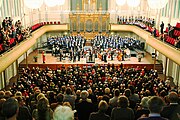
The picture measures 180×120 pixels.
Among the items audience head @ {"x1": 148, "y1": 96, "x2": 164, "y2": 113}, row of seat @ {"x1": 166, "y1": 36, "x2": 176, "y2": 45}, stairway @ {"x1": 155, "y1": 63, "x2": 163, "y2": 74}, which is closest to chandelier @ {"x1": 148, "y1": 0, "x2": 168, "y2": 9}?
row of seat @ {"x1": 166, "y1": 36, "x2": 176, "y2": 45}

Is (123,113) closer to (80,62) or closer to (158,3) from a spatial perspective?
(158,3)

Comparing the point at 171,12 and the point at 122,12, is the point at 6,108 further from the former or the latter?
the point at 122,12

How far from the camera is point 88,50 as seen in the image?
21031 mm

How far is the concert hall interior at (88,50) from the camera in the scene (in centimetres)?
1070

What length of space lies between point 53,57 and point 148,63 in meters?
8.26

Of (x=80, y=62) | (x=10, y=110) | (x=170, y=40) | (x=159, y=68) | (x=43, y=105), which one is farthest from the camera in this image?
(x=80, y=62)

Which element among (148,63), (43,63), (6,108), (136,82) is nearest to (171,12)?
(148,63)

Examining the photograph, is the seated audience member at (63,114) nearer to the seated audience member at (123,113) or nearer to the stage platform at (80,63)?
the seated audience member at (123,113)

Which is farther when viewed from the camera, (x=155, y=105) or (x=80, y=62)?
(x=80, y=62)

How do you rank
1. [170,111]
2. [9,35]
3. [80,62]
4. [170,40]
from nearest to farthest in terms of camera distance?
[170,111], [9,35], [170,40], [80,62]

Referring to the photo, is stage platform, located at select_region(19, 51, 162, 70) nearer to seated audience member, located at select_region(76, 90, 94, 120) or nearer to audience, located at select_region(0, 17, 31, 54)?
audience, located at select_region(0, 17, 31, 54)

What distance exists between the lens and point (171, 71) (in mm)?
17797

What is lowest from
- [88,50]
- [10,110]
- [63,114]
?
[88,50]

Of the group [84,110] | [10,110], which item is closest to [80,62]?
[84,110]
